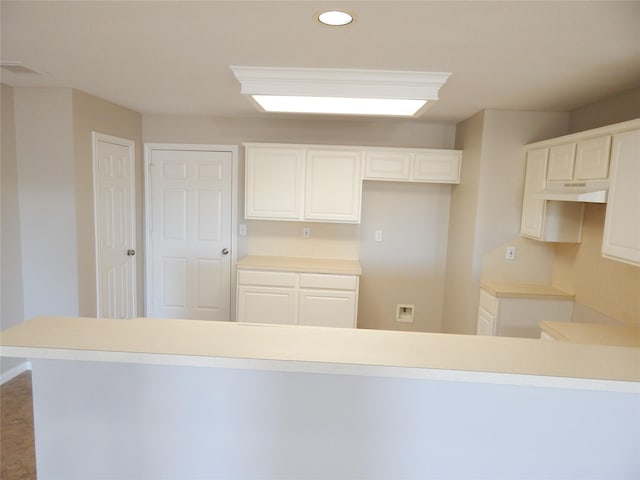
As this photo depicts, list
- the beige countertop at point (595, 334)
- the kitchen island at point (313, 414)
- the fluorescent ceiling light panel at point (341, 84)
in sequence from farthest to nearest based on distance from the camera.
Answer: the fluorescent ceiling light panel at point (341, 84), the beige countertop at point (595, 334), the kitchen island at point (313, 414)

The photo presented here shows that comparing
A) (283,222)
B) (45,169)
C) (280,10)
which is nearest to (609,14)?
(280,10)

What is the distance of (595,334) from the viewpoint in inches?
82.0

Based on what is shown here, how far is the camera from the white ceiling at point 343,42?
1476 mm

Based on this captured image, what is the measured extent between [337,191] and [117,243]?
218 centimetres

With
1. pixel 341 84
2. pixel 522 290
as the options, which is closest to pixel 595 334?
pixel 522 290

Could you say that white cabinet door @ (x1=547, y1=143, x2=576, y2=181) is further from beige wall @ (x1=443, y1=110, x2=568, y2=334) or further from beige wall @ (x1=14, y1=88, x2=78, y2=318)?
beige wall @ (x1=14, y1=88, x2=78, y2=318)

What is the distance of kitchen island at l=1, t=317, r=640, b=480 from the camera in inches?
48.6

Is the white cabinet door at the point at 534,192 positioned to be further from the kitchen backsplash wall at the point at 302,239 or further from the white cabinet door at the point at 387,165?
the kitchen backsplash wall at the point at 302,239

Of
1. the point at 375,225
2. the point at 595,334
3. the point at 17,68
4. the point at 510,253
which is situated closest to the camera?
the point at 595,334

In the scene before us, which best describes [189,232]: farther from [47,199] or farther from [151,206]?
[47,199]

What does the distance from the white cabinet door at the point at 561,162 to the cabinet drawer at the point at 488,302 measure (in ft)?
3.23

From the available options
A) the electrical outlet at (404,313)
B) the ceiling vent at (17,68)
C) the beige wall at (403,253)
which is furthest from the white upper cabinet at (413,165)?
the ceiling vent at (17,68)

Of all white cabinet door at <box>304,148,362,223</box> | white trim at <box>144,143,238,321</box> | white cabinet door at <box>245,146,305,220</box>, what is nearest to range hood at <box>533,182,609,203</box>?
white cabinet door at <box>304,148,362,223</box>

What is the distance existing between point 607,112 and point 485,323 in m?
1.76
